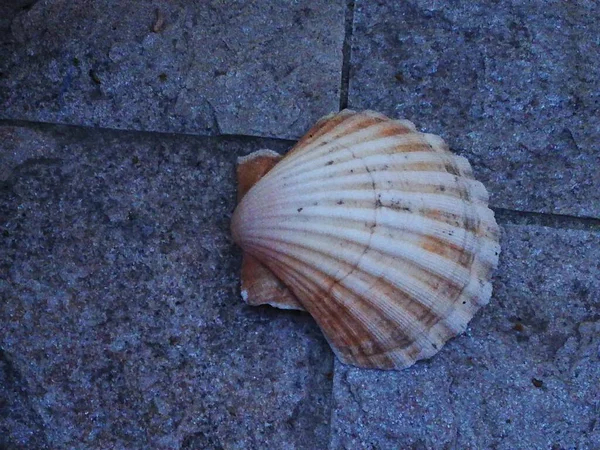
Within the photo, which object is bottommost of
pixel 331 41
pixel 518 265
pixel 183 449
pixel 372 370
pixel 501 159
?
pixel 183 449

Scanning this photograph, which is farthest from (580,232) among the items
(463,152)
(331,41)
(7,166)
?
(7,166)

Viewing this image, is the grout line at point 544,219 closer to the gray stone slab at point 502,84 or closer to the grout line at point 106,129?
the gray stone slab at point 502,84

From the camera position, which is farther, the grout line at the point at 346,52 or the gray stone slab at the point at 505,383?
the grout line at the point at 346,52

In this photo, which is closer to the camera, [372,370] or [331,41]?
[372,370]

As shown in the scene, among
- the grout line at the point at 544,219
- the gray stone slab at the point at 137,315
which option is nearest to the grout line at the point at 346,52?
the gray stone slab at the point at 137,315

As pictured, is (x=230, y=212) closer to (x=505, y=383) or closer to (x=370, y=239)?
(x=370, y=239)

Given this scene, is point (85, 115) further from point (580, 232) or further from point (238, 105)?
point (580, 232)

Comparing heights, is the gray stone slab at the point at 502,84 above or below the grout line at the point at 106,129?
above
